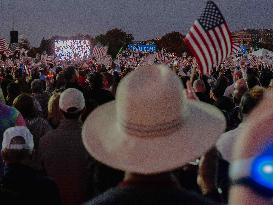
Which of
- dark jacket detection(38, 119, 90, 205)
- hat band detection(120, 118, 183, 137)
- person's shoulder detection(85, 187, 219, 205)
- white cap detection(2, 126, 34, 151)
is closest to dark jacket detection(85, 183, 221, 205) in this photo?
person's shoulder detection(85, 187, 219, 205)

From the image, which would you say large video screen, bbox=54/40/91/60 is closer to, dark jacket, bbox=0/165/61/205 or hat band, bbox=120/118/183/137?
dark jacket, bbox=0/165/61/205

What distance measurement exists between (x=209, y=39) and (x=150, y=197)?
23.4 ft

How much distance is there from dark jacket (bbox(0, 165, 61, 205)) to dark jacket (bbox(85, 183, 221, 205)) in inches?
65.1

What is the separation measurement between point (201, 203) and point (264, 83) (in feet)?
38.2

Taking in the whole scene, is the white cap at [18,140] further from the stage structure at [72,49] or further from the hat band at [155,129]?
the stage structure at [72,49]

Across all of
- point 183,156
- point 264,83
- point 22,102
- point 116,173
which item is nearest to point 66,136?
point 116,173

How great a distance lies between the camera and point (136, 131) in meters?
2.23

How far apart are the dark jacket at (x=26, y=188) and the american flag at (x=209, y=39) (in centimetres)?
521

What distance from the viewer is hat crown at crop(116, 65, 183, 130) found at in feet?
7.28

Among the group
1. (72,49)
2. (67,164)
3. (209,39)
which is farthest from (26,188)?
(72,49)

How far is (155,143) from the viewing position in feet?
7.16

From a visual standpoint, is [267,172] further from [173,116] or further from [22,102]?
[22,102]

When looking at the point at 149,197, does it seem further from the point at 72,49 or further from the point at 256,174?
the point at 72,49

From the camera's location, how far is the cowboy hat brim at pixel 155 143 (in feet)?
7.00
